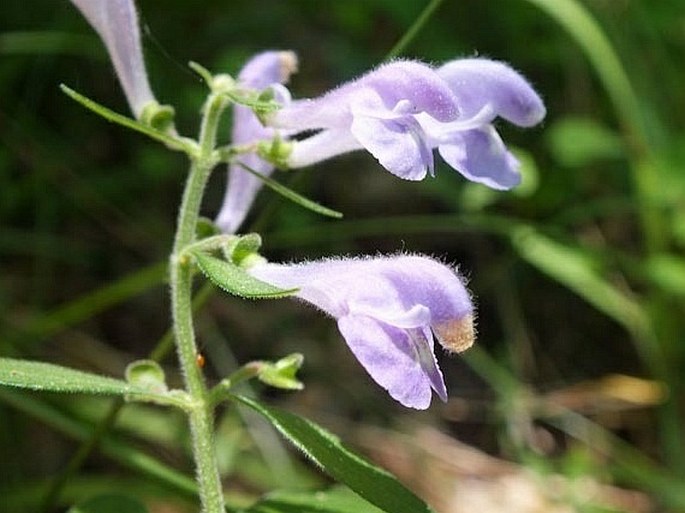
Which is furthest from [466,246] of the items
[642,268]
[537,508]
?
[537,508]

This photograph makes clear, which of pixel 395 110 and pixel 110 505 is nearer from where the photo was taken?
pixel 395 110

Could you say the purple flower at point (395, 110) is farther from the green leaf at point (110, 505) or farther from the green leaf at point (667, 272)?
the green leaf at point (667, 272)

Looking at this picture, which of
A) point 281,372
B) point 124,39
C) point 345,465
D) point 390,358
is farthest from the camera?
point 124,39

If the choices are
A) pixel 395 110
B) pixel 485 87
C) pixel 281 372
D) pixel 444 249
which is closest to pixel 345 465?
pixel 281 372

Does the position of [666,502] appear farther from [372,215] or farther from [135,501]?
[135,501]

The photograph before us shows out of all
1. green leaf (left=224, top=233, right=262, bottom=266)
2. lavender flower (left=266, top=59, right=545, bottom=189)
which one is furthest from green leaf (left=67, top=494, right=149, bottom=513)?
lavender flower (left=266, top=59, right=545, bottom=189)

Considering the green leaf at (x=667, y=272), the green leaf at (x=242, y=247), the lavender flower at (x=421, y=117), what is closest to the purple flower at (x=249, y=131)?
the lavender flower at (x=421, y=117)

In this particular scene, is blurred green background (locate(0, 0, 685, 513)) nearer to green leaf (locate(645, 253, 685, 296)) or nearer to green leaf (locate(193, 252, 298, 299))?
green leaf (locate(645, 253, 685, 296))

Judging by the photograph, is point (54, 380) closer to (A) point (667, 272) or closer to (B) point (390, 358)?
(B) point (390, 358)
